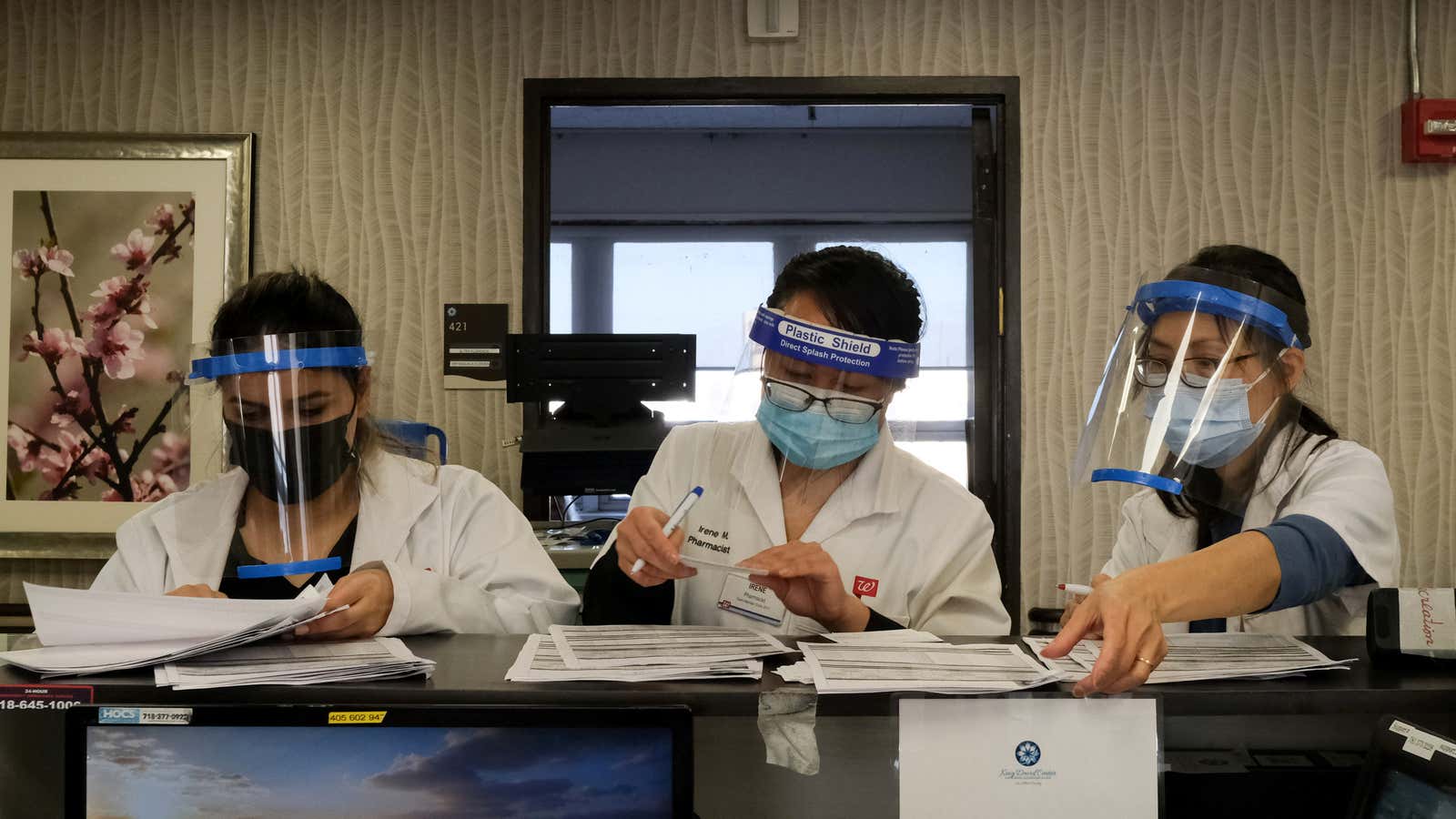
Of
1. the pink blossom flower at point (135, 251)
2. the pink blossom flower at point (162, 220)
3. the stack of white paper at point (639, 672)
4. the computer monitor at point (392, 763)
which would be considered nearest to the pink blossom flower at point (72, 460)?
the pink blossom flower at point (135, 251)

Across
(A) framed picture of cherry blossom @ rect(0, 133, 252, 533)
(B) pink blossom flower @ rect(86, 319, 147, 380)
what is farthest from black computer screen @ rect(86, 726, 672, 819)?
(B) pink blossom flower @ rect(86, 319, 147, 380)

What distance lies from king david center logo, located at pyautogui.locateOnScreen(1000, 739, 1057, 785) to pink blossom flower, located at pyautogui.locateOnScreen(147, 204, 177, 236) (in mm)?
3337

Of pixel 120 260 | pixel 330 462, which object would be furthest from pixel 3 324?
pixel 330 462

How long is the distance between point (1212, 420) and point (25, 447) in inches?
141

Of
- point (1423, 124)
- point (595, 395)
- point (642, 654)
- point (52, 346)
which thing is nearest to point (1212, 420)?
point (642, 654)

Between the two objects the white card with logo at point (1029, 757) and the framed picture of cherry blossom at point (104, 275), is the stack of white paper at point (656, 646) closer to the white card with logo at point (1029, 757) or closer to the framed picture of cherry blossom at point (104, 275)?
the white card with logo at point (1029, 757)

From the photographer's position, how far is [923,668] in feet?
3.39

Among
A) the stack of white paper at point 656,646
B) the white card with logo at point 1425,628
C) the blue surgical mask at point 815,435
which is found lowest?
the stack of white paper at point 656,646

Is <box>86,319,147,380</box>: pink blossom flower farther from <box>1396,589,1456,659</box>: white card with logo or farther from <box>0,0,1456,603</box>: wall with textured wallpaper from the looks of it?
<box>1396,589,1456,659</box>: white card with logo

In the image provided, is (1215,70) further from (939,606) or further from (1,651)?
(1,651)

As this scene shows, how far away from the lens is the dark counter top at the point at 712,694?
0.98 m

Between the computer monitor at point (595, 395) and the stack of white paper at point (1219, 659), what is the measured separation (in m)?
1.86

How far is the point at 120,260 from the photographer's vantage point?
137 inches

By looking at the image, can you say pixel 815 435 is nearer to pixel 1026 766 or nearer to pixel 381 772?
pixel 1026 766
